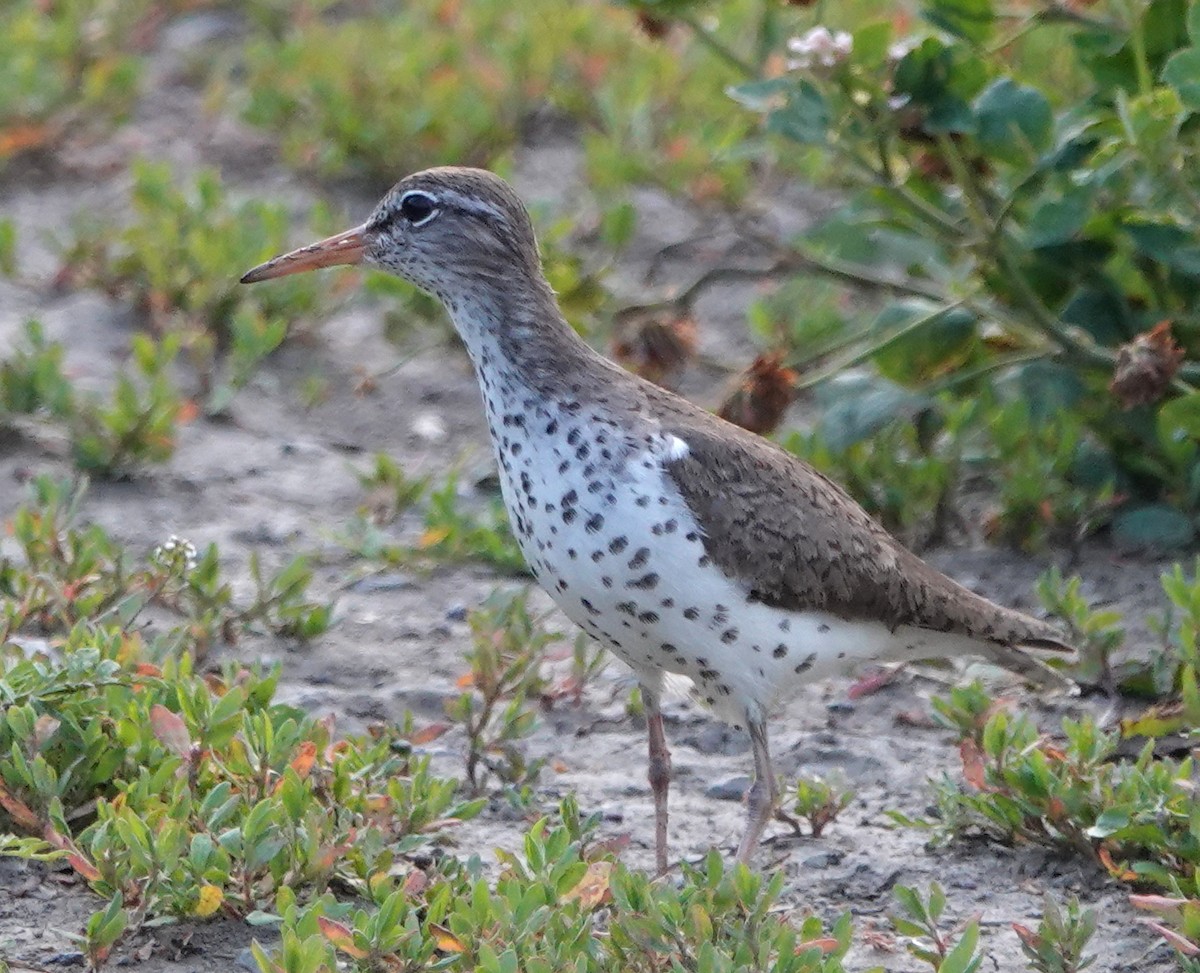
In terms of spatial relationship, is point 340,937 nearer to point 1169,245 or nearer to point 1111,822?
point 1111,822

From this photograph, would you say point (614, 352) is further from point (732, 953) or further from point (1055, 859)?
point (732, 953)

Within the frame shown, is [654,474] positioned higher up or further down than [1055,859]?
higher up

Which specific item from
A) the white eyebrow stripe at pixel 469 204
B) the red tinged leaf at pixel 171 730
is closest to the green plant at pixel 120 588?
the red tinged leaf at pixel 171 730

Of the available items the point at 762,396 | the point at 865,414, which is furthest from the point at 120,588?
the point at 865,414

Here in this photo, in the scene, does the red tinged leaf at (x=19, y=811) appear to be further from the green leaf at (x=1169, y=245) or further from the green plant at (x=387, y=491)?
the green leaf at (x=1169, y=245)

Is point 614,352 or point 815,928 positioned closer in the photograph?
point 815,928

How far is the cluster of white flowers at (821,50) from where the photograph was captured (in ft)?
18.6

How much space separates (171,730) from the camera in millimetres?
4547

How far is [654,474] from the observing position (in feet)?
15.4

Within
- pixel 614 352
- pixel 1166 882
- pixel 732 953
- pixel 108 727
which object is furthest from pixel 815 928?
pixel 614 352

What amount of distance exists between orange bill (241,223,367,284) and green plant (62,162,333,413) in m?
1.73

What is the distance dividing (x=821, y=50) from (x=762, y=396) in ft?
3.88

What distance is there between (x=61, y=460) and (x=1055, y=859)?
3.88m

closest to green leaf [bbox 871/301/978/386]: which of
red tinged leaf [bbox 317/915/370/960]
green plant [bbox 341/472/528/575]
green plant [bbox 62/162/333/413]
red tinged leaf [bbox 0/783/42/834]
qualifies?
green plant [bbox 341/472/528/575]
